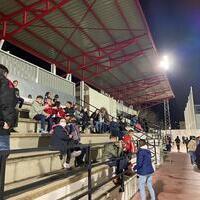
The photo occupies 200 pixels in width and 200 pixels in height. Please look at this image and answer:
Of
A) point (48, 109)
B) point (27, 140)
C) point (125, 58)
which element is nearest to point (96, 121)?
point (48, 109)

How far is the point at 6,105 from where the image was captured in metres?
3.41

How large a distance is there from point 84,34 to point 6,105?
597 inches

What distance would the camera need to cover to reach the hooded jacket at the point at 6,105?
3.40m

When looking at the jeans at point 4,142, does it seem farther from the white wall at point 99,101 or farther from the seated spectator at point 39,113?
the white wall at point 99,101

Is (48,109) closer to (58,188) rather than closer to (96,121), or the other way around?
(58,188)

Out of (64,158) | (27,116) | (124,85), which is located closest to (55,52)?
(27,116)

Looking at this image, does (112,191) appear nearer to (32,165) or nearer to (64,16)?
(32,165)

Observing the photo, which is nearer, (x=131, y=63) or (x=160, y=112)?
(x=131, y=63)

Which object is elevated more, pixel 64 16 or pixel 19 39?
pixel 64 16

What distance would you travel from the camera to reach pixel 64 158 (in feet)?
21.8

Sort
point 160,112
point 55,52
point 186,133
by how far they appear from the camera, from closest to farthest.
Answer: point 55,52 → point 186,133 → point 160,112

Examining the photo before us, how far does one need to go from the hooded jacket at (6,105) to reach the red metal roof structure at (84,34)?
36.1 ft

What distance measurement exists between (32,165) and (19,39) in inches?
475

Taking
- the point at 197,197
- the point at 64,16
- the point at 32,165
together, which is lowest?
the point at 197,197
